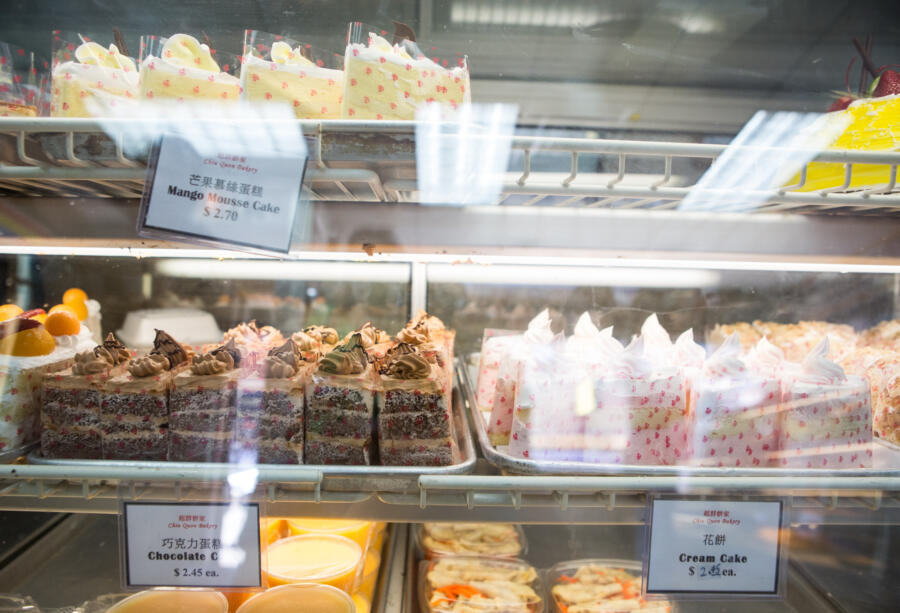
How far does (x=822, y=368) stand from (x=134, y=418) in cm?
147

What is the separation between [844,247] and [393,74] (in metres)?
1.12

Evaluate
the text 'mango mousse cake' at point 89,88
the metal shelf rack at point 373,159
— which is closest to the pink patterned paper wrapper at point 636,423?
the metal shelf rack at point 373,159

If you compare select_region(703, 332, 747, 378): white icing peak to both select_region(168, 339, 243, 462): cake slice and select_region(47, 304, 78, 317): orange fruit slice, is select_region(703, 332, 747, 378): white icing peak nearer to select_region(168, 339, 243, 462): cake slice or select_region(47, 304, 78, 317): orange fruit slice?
select_region(168, 339, 243, 462): cake slice

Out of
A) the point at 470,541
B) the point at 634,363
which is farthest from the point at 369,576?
the point at 634,363

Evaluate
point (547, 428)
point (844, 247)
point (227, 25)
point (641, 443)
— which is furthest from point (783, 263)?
point (227, 25)

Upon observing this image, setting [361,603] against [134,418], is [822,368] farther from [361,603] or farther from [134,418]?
[134,418]

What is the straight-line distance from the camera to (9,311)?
4.73 ft

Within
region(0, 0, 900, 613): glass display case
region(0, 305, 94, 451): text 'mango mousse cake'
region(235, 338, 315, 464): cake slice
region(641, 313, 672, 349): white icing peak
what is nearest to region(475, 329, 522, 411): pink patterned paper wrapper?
region(0, 0, 900, 613): glass display case

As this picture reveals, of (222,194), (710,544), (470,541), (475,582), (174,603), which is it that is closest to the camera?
(222,194)

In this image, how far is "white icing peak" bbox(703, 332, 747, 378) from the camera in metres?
1.23

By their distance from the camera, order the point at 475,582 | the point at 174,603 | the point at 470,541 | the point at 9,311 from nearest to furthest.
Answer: the point at 174,603, the point at 9,311, the point at 475,582, the point at 470,541

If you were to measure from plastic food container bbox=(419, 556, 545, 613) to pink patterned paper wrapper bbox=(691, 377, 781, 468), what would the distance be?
24.7 inches

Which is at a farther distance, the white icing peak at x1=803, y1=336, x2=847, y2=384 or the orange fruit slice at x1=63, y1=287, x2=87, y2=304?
the orange fruit slice at x1=63, y1=287, x2=87, y2=304

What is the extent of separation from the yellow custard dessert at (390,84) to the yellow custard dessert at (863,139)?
29.1 inches
